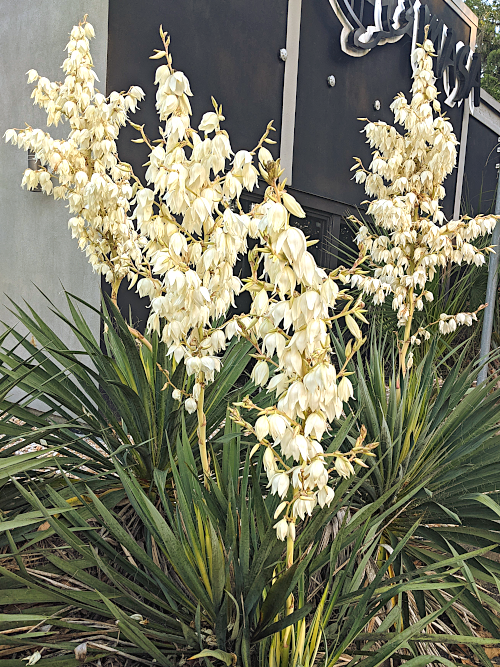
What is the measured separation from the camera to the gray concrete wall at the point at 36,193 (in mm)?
4203

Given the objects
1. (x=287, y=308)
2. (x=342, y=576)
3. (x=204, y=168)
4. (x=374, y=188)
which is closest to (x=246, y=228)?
(x=204, y=168)

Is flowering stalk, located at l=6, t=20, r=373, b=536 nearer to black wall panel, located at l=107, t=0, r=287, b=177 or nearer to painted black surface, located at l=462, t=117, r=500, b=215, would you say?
black wall panel, located at l=107, t=0, r=287, b=177

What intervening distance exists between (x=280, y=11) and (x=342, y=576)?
5.59m

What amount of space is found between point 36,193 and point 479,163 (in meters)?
7.80

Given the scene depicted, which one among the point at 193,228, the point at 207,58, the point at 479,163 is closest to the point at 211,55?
the point at 207,58

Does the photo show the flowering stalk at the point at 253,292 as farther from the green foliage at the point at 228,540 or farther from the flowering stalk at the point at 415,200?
the flowering stalk at the point at 415,200

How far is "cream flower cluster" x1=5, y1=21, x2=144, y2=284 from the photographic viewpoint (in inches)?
104

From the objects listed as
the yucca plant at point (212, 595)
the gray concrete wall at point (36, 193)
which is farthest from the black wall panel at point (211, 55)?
the yucca plant at point (212, 595)

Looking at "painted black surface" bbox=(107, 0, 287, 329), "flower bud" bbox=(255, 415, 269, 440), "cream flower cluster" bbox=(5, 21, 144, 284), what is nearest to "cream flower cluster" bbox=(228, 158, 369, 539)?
"flower bud" bbox=(255, 415, 269, 440)

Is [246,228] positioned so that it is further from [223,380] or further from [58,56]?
[58,56]

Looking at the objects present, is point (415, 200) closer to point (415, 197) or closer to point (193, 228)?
point (415, 197)

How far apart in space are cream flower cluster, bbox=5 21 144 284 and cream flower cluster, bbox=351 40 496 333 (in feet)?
4.25

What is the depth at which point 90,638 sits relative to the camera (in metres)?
1.43

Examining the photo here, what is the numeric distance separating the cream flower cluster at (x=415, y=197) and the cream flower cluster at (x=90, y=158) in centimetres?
129
